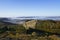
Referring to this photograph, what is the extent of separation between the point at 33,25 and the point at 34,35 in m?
5.70

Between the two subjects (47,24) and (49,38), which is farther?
(47,24)

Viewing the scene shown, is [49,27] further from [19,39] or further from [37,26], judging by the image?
[19,39]

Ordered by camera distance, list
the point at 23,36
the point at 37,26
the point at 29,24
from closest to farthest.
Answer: the point at 23,36 → the point at 37,26 → the point at 29,24

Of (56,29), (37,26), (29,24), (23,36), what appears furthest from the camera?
(29,24)

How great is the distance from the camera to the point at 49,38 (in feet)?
51.7

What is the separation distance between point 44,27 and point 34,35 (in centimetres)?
481

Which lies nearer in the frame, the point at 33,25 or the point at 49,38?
the point at 49,38

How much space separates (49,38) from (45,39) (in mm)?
595

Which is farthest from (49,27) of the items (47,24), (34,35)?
(34,35)

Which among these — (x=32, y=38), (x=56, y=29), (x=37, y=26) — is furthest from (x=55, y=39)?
(x=37, y=26)

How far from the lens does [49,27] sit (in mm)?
21484

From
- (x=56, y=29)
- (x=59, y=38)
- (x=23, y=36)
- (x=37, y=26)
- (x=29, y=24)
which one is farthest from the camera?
(x=29, y=24)

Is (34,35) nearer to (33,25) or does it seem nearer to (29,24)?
(33,25)

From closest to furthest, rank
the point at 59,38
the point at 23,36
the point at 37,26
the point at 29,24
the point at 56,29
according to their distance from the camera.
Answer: the point at 59,38 < the point at 23,36 < the point at 56,29 < the point at 37,26 < the point at 29,24
